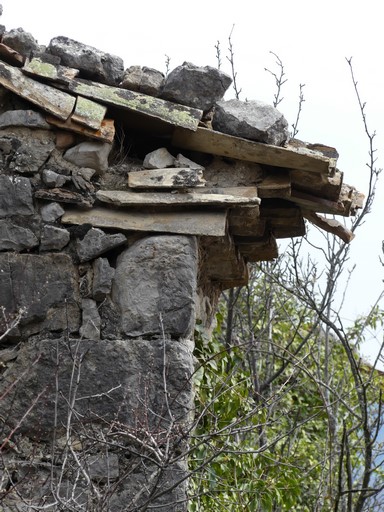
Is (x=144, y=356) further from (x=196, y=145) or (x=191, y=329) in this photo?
(x=196, y=145)

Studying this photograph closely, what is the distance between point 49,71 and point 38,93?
11cm

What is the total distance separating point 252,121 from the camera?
381 cm

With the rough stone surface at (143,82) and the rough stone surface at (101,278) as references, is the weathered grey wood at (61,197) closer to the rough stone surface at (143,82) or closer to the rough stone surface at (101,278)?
the rough stone surface at (101,278)

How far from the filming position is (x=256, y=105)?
3881 millimetres

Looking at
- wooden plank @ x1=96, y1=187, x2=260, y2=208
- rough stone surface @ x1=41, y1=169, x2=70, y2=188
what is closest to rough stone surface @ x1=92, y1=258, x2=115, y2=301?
wooden plank @ x1=96, y1=187, x2=260, y2=208

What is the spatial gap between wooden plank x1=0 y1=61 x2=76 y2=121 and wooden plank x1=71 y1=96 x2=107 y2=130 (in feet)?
0.09

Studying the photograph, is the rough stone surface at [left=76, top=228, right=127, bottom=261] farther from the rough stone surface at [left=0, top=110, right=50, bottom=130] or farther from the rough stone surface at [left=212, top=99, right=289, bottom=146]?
the rough stone surface at [left=212, top=99, right=289, bottom=146]

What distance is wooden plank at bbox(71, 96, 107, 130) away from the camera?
3.70m

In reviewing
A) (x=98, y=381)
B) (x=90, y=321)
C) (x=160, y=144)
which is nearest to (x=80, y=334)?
(x=90, y=321)

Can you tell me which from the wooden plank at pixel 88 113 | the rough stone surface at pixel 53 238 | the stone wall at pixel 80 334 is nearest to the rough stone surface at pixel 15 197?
the stone wall at pixel 80 334

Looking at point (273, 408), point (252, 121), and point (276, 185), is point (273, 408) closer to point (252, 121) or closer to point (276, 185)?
point (276, 185)

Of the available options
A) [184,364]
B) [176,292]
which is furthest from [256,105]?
[184,364]

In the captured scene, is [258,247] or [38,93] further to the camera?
[258,247]

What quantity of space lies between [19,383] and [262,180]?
4.41 ft
